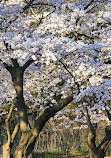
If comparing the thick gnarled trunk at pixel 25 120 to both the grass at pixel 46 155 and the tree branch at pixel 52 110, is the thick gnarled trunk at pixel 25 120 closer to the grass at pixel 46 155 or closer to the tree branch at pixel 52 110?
the tree branch at pixel 52 110

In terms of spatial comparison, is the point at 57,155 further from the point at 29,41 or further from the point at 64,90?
the point at 29,41

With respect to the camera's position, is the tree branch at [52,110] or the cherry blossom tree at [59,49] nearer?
the cherry blossom tree at [59,49]

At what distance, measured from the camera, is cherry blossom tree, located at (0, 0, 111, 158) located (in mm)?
8242

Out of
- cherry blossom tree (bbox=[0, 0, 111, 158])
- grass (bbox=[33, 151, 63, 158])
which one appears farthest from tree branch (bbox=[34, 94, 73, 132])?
grass (bbox=[33, 151, 63, 158])

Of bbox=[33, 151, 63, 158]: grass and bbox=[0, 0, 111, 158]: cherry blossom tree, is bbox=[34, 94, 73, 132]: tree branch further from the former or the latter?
bbox=[33, 151, 63, 158]: grass

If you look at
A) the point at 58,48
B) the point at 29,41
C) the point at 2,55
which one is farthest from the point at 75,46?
the point at 2,55

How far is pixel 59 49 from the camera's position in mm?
8328

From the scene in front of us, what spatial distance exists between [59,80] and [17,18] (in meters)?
3.77

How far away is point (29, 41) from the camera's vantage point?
27.5 ft

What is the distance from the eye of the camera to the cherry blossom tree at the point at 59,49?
824cm

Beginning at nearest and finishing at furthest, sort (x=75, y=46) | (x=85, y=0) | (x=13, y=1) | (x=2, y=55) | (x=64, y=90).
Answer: (x=75, y=46), (x=2, y=55), (x=13, y=1), (x=85, y=0), (x=64, y=90)

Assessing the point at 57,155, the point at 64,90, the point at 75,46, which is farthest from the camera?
the point at 57,155

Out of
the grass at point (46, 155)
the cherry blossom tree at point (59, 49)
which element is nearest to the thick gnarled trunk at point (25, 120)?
the cherry blossom tree at point (59, 49)

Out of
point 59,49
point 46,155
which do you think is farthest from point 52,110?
point 46,155
